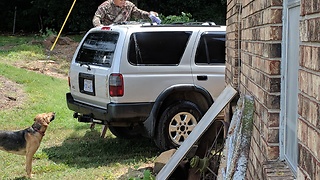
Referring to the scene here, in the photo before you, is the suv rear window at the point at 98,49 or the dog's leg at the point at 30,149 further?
the suv rear window at the point at 98,49

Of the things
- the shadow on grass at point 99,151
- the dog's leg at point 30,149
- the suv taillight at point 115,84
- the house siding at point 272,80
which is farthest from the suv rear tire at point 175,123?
the house siding at point 272,80

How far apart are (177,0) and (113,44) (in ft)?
59.1

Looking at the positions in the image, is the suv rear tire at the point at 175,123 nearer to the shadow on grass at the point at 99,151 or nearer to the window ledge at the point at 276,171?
Result: the shadow on grass at the point at 99,151

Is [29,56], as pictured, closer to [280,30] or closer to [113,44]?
[113,44]

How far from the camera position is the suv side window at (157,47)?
716 centimetres

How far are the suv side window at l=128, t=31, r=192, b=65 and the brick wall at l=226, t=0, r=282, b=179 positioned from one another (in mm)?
3419

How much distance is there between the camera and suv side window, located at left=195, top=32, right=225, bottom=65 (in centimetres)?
747

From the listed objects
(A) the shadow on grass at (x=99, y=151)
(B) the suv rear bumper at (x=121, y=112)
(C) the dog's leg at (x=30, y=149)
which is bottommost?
(A) the shadow on grass at (x=99, y=151)

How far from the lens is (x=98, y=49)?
7.46m

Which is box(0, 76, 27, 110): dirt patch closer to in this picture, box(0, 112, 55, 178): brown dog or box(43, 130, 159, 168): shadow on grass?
box(43, 130, 159, 168): shadow on grass

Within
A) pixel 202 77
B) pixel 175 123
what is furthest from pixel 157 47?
pixel 175 123

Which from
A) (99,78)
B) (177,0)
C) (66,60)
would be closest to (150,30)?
(99,78)

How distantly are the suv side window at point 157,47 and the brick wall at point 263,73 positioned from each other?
342cm

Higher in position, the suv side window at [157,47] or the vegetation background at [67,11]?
the vegetation background at [67,11]
